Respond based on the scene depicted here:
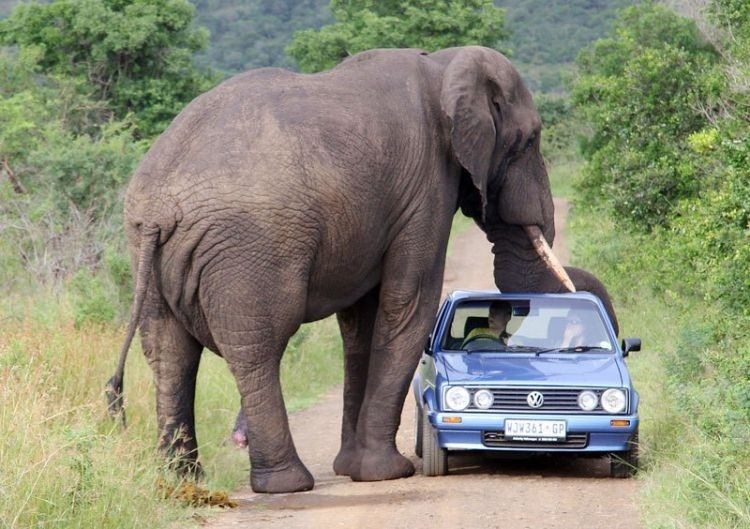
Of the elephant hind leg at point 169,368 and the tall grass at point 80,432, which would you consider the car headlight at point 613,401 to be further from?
the elephant hind leg at point 169,368

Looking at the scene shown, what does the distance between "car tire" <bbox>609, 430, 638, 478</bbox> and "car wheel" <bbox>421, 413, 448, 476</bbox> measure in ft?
3.91

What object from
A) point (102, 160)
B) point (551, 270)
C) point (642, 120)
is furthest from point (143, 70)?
point (551, 270)

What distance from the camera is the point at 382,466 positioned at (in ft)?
37.3

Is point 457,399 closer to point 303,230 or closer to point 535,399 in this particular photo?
point 535,399

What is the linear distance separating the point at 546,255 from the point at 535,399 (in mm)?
2247

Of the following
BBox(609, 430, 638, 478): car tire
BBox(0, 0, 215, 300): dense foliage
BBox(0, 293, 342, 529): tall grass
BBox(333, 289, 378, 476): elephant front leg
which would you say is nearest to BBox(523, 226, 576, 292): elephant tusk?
BBox(333, 289, 378, 476): elephant front leg

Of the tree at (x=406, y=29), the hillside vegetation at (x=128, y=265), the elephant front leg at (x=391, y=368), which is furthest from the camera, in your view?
the tree at (x=406, y=29)

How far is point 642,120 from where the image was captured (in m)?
19.6

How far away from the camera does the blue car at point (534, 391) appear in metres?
10.8

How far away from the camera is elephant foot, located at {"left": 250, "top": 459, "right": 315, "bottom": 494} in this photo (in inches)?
424

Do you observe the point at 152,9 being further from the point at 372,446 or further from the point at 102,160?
the point at 372,446

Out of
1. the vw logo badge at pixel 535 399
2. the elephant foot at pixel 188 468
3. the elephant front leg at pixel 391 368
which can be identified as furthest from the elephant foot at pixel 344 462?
the vw logo badge at pixel 535 399

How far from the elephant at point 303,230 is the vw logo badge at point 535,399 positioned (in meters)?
1.18

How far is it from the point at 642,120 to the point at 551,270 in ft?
23.3
